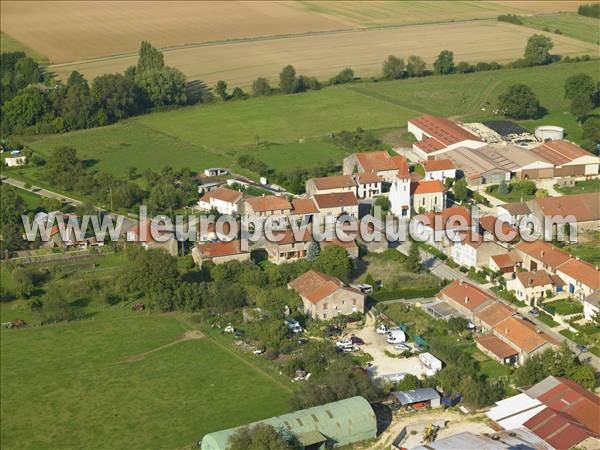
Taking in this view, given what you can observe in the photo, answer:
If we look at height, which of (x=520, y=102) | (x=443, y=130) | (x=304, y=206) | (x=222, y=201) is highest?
(x=520, y=102)

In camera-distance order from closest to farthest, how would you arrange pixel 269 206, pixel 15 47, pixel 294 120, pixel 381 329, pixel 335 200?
pixel 381 329, pixel 269 206, pixel 335 200, pixel 294 120, pixel 15 47

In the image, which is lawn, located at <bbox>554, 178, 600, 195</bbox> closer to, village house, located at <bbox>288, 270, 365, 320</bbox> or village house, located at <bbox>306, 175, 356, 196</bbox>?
village house, located at <bbox>306, 175, 356, 196</bbox>

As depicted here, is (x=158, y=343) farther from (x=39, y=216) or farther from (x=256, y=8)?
(x=256, y=8)

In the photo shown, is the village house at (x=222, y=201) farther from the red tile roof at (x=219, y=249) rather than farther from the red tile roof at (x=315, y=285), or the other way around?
the red tile roof at (x=315, y=285)

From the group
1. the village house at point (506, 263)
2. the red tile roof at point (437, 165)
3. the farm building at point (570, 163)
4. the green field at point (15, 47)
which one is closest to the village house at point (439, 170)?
the red tile roof at point (437, 165)

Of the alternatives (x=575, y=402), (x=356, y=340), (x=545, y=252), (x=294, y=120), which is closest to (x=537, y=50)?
(x=294, y=120)

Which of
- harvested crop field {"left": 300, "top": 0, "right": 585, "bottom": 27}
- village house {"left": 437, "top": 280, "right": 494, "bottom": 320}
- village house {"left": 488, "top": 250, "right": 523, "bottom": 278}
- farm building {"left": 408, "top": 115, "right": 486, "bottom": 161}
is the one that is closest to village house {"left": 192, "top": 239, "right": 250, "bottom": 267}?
village house {"left": 437, "top": 280, "right": 494, "bottom": 320}

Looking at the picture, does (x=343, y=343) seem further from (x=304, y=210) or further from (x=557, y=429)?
(x=304, y=210)
